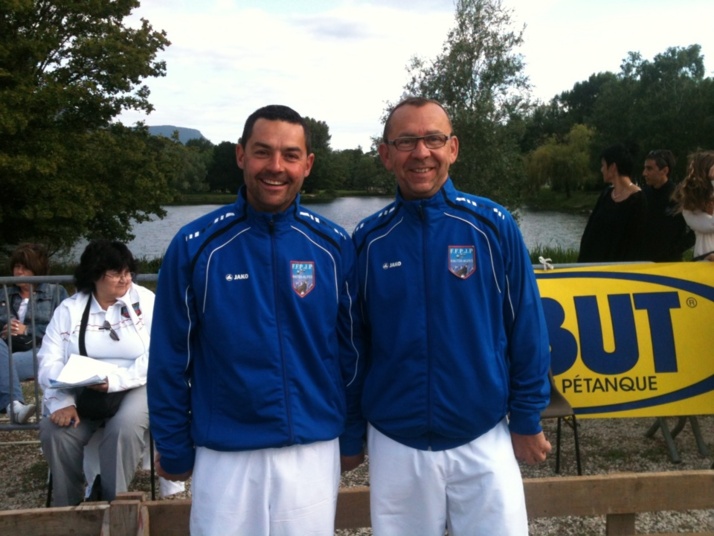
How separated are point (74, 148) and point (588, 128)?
53562mm

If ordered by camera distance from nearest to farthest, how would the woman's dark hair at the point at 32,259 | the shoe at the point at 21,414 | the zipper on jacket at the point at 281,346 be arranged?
the zipper on jacket at the point at 281,346, the shoe at the point at 21,414, the woman's dark hair at the point at 32,259

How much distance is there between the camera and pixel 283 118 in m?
2.27

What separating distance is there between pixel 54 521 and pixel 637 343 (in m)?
3.99

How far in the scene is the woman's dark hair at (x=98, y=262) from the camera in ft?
13.8

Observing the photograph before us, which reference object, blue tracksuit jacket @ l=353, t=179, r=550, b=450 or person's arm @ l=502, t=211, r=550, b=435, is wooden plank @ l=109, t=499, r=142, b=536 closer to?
blue tracksuit jacket @ l=353, t=179, r=550, b=450

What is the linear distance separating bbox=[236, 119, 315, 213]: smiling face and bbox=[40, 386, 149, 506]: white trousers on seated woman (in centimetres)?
234

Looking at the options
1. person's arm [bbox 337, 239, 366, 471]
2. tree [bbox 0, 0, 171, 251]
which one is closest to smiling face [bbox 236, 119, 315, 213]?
person's arm [bbox 337, 239, 366, 471]

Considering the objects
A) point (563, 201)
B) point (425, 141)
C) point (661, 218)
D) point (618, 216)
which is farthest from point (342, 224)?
point (563, 201)

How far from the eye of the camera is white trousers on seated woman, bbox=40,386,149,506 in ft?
12.9

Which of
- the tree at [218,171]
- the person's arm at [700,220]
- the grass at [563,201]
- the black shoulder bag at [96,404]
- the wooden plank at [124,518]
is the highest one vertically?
the tree at [218,171]

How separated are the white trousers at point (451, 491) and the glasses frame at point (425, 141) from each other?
1.04 m

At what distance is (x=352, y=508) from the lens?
9.25ft

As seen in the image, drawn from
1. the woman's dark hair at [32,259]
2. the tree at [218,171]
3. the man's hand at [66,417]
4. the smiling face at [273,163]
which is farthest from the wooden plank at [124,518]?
the tree at [218,171]

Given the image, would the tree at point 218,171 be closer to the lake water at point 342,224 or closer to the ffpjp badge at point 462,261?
the lake water at point 342,224
